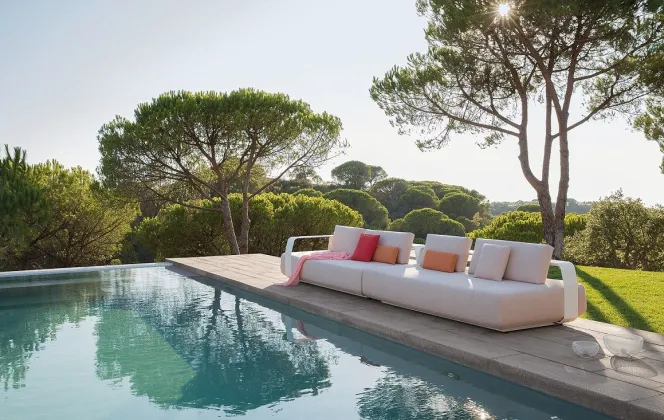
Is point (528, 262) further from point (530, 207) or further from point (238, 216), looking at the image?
point (530, 207)

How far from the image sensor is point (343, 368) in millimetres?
3805

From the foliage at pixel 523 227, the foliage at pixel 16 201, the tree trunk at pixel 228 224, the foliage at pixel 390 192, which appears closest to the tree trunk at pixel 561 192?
the foliage at pixel 523 227

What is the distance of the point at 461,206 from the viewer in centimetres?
2986

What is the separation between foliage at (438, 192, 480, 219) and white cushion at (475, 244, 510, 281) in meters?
25.3

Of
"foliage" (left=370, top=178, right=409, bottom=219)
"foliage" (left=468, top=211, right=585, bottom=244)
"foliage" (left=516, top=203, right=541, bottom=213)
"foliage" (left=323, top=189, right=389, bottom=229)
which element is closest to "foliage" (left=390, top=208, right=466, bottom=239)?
"foliage" (left=323, top=189, right=389, bottom=229)

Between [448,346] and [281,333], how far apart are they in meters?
1.66

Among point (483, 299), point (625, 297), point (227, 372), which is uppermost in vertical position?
point (483, 299)

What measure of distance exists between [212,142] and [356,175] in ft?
75.5

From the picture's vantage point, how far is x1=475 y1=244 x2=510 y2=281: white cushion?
4648 millimetres

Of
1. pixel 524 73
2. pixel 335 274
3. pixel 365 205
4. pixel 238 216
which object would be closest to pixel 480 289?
pixel 335 274

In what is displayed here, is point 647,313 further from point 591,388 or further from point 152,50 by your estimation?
point 152,50

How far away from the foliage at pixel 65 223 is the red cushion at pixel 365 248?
8859 millimetres

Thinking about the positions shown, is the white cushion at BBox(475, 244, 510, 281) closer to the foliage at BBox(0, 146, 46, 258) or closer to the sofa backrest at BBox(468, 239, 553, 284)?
the sofa backrest at BBox(468, 239, 553, 284)

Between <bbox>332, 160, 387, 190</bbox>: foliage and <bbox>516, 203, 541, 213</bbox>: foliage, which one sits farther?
<bbox>332, 160, 387, 190</bbox>: foliage
